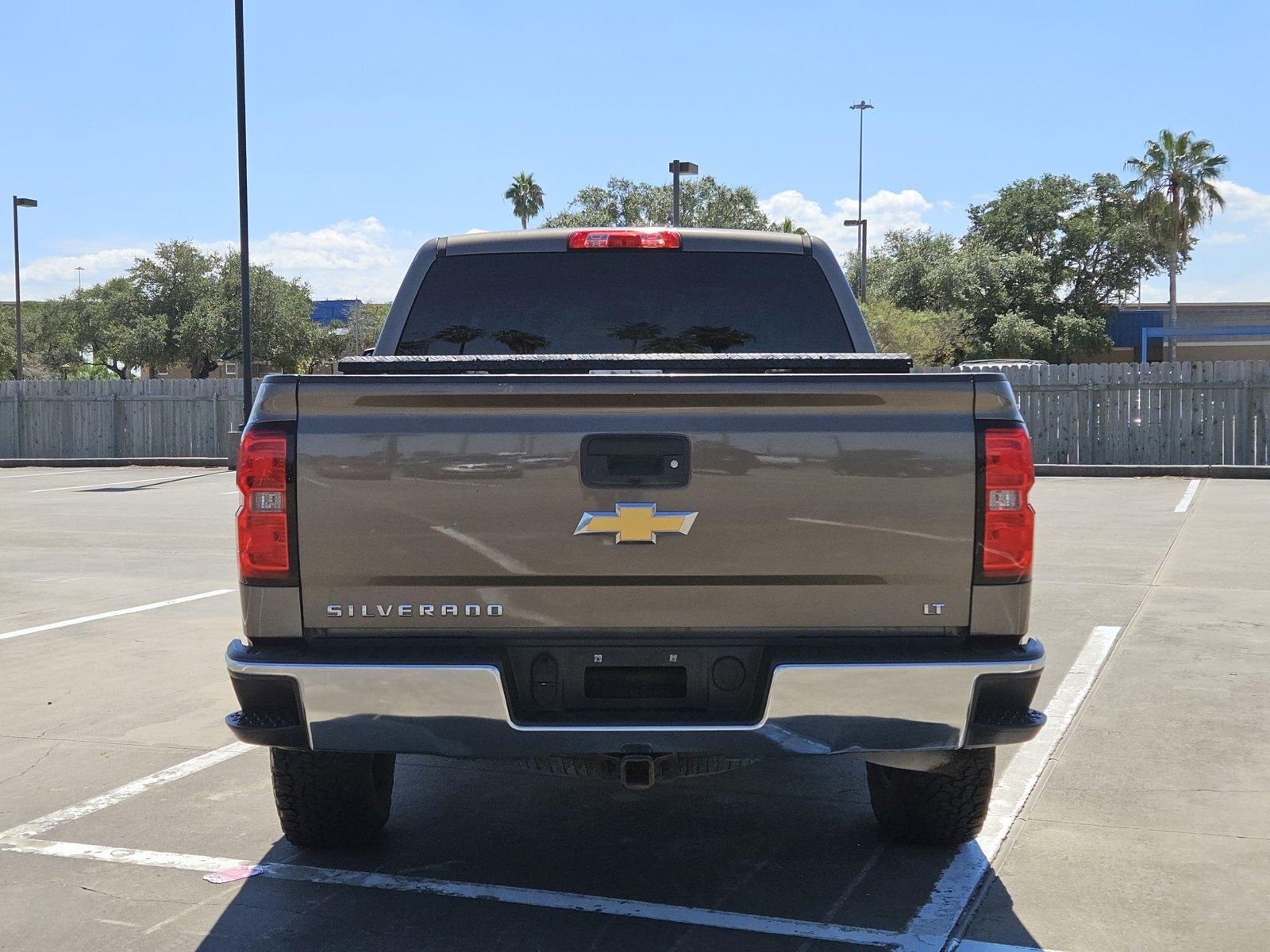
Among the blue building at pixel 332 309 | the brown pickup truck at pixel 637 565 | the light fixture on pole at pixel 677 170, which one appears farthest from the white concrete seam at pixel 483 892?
the blue building at pixel 332 309

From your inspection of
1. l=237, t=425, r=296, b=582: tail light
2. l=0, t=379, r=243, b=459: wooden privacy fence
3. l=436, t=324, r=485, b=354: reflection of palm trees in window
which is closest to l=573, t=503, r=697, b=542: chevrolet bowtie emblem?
l=237, t=425, r=296, b=582: tail light

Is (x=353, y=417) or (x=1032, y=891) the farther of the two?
(x=1032, y=891)

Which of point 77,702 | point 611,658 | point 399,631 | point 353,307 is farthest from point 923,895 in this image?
point 353,307

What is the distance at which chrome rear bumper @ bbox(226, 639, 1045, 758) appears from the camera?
340 centimetres

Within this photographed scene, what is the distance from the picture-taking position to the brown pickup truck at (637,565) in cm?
341

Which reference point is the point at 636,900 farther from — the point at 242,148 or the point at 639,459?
the point at 242,148

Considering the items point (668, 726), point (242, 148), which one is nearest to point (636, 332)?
point (668, 726)

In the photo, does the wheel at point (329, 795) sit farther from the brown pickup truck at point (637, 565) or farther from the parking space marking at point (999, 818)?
the parking space marking at point (999, 818)

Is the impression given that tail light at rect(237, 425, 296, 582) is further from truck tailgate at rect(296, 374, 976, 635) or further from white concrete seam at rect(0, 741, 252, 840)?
white concrete seam at rect(0, 741, 252, 840)

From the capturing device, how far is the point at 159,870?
437 cm

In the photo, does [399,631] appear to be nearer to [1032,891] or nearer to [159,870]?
[159,870]

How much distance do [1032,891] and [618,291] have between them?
274 centimetres

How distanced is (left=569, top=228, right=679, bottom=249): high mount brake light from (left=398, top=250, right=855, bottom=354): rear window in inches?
2.9

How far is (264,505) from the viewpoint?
3.46 metres
